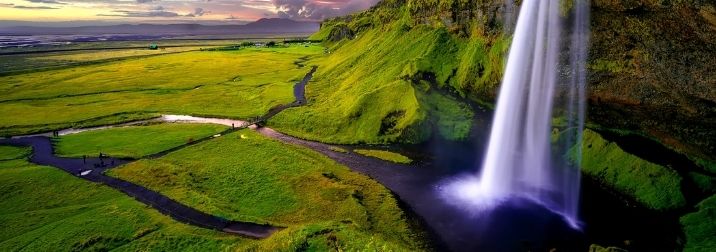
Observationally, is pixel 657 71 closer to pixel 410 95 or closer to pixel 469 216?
pixel 469 216

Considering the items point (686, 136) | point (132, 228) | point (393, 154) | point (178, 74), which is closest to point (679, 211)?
point (686, 136)

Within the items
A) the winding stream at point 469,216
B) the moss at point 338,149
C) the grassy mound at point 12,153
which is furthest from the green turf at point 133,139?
the moss at point 338,149

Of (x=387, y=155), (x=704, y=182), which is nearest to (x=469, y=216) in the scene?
(x=387, y=155)

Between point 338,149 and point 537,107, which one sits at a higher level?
point 537,107

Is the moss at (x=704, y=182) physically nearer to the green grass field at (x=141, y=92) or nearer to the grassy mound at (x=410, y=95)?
the grassy mound at (x=410, y=95)

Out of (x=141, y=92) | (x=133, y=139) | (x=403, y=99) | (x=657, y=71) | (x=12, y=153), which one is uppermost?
(x=657, y=71)

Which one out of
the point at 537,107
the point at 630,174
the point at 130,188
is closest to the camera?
the point at 630,174
